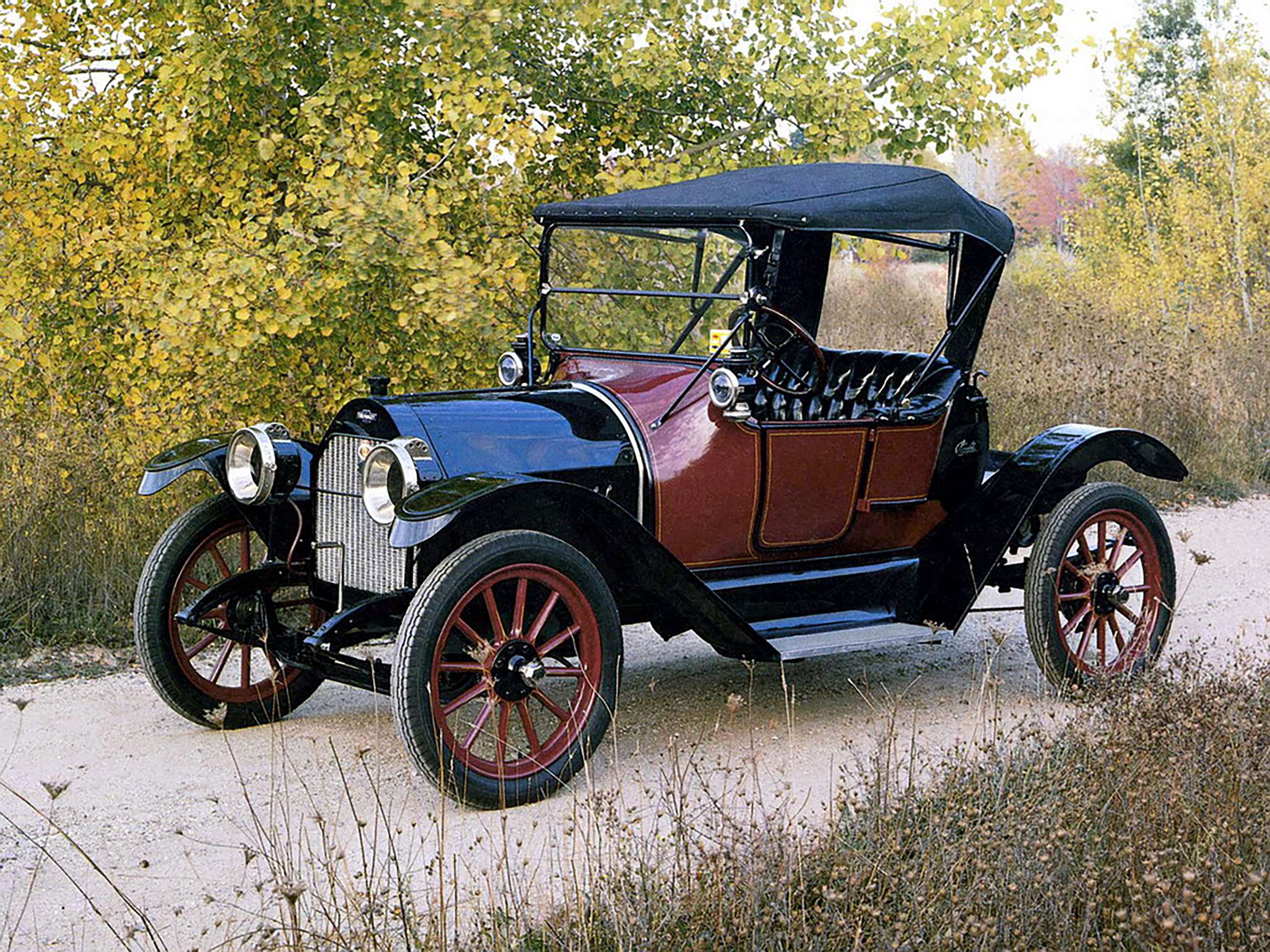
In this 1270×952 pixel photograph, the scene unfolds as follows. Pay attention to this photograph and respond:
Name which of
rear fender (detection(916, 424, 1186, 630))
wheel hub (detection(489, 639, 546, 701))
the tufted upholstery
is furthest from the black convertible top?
wheel hub (detection(489, 639, 546, 701))

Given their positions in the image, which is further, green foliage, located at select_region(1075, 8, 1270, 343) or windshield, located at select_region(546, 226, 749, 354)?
green foliage, located at select_region(1075, 8, 1270, 343)

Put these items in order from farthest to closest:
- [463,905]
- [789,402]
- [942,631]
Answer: [942,631], [789,402], [463,905]

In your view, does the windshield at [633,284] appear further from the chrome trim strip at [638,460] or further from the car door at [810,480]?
the car door at [810,480]

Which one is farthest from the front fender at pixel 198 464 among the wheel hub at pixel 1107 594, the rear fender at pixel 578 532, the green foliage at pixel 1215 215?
the green foliage at pixel 1215 215

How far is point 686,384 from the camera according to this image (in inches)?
205

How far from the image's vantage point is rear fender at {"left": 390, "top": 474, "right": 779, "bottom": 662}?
14.1 ft

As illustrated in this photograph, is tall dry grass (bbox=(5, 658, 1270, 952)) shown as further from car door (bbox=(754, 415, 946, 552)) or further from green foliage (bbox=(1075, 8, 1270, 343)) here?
green foliage (bbox=(1075, 8, 1270, 343))

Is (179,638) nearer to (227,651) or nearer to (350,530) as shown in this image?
(227,651)

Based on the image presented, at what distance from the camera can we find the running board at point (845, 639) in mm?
5055

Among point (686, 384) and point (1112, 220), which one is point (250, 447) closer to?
point (686, 384)

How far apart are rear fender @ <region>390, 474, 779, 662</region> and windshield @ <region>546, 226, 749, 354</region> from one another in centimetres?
120

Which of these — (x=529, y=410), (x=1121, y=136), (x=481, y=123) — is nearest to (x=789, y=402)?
(x=529, y=410)

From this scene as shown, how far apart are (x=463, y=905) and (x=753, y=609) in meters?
1.95

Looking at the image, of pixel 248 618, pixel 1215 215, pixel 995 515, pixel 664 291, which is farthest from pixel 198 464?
pixel 1215 215
